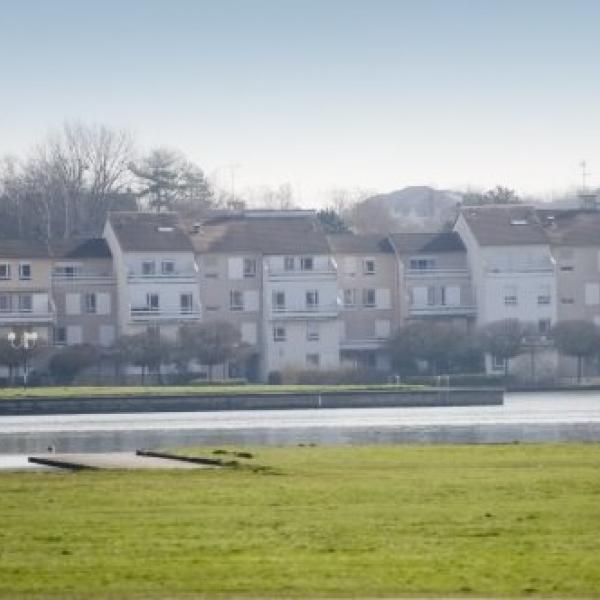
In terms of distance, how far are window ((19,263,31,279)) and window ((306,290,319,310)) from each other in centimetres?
1375

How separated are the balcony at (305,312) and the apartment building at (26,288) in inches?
433

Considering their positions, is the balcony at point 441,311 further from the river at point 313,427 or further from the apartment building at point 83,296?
the river at point 313,427

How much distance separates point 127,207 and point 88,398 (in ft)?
202

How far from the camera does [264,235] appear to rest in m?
126

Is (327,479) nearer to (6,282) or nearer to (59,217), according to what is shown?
(6,282)

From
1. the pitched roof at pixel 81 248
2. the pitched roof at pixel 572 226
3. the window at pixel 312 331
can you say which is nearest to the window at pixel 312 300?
the window at pixel 312 331

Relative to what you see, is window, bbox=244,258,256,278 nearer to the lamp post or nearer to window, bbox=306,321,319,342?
window, bbox=306,321,319,342

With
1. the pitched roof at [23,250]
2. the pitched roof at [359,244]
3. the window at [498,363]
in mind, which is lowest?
the window at [498,363]

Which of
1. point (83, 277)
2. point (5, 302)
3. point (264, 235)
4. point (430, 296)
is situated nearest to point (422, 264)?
point (430, 296)

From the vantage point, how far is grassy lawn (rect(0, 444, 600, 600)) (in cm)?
2519

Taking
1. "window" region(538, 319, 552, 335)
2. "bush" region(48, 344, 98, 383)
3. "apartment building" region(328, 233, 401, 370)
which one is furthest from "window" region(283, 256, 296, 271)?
"bush" region(48, 344, 98, 383)

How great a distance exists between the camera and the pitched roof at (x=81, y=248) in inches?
4830

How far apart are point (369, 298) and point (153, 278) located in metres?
12.4

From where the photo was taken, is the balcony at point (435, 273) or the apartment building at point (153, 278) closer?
the apartment building at point (153, 278)
